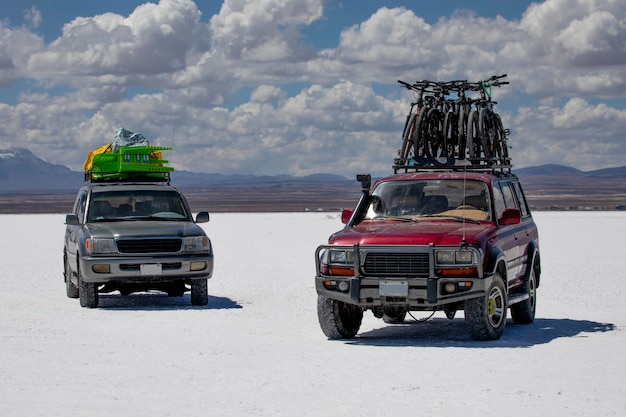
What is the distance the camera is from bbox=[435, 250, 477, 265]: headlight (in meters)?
11.4

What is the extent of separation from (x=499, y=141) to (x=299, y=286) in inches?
213

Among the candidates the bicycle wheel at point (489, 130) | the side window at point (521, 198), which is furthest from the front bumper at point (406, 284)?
the bicycle wheel at point (489, 130)

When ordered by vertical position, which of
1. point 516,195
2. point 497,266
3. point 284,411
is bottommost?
point 284,411

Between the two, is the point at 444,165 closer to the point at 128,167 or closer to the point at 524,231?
the point at 524,231

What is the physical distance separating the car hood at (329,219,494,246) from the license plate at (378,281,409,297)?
419mm

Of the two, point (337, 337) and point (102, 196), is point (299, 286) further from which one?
point (337, 337)

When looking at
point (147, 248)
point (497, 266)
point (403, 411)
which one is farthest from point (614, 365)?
point (147, 248)

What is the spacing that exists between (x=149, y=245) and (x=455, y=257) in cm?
585

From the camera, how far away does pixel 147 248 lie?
15.9 metres

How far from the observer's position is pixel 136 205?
17.2m

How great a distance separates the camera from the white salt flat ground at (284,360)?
27.2 feet

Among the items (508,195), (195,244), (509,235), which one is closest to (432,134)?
(508,195)

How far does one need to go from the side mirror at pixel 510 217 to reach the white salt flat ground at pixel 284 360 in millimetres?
1305

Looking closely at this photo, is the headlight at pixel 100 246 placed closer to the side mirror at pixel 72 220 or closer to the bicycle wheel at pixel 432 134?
the side mirror at pixel 72 220
